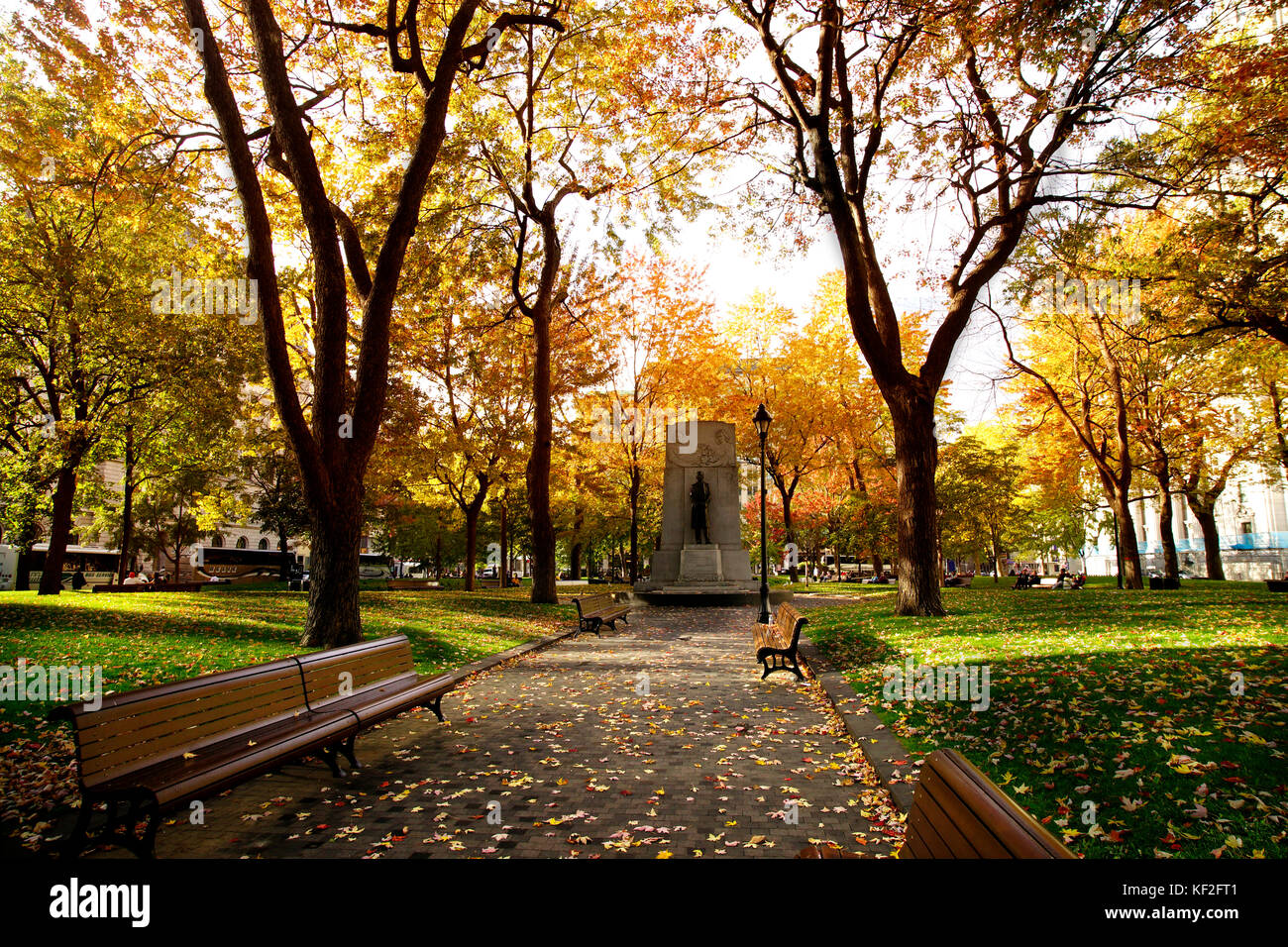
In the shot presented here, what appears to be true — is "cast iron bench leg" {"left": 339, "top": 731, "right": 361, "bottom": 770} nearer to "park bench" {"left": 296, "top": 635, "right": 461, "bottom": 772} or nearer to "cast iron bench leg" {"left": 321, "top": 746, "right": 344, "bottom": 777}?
"park bench" {"left": 296, "top": 635, "right": 461, "bottom": 772}

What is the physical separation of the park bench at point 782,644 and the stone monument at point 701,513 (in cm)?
1601

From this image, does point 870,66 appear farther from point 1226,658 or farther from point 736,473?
point 736,473

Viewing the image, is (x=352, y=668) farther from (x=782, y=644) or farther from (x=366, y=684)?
(x=782, y=644)

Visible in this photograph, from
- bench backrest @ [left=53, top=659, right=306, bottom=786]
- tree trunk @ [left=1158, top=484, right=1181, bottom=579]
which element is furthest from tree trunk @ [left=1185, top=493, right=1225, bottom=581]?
bench backrest @ [left=53, top=659, right=306, bottom=786]

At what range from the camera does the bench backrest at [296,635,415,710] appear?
6.19m

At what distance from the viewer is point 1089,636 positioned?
377 inches

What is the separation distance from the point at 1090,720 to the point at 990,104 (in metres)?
12.6

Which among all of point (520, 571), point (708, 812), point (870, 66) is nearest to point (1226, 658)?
point (708, 812)

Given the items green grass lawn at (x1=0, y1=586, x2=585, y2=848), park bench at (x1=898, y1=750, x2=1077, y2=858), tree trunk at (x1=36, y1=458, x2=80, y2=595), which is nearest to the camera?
park bench at (x1=898, y1=750, x2=1077, y2=858)

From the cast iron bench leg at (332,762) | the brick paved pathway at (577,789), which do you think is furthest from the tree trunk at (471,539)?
the cast iron bench leg at (332,762)

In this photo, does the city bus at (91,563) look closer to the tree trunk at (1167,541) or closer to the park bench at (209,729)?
the park bench at (209,729)

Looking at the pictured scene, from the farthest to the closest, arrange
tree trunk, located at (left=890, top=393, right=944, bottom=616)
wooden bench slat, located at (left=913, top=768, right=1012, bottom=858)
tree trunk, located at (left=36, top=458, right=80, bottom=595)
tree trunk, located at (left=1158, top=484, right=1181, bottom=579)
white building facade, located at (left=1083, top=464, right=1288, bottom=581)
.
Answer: white building facade, located at (left=1083, top=464, right=1288, bottom=581)
tree trunk, located at (left=1158, top=484, right=1181, bottom=579)
tree trunk, located at (left=36, top=458, right=80, bottom=595)
tree trunk, located at (left=890, top=393, right=944, bottom=616)
wooden bench slat, located at (left=913, top=768, right=1012, bottom=858)

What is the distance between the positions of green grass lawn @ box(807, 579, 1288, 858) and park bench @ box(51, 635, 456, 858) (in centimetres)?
506

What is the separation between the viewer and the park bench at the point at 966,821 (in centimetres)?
180
